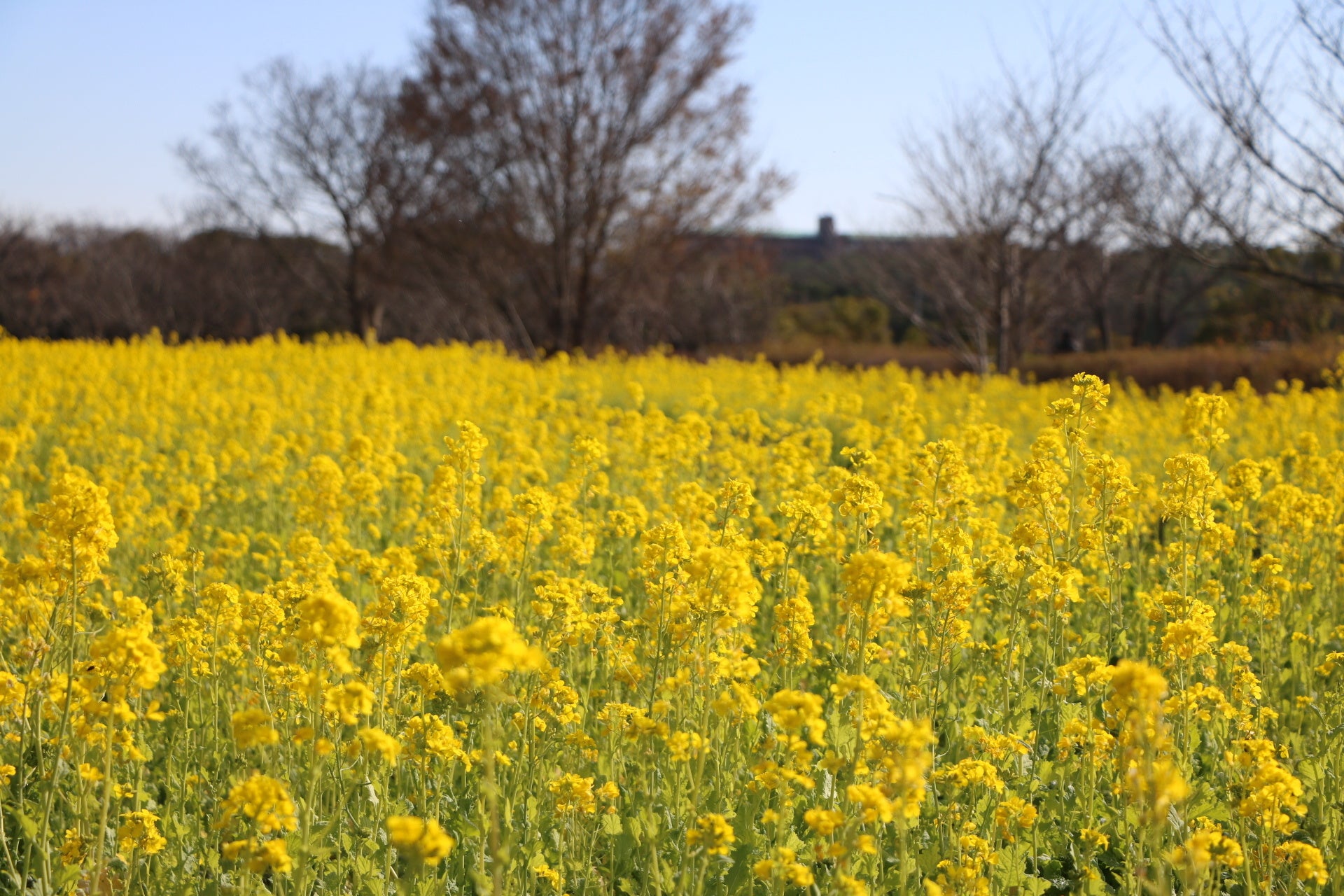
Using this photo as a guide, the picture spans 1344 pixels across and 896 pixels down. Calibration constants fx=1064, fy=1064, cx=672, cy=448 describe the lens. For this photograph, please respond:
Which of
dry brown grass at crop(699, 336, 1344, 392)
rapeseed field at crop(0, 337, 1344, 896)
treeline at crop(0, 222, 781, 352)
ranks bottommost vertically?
rapeseed field at crop(0, 337, 1344, 896)

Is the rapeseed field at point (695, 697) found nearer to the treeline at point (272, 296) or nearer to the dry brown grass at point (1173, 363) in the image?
Answer: the dry brown grass at point (1173, 363)

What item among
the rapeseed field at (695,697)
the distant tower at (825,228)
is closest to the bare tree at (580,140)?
the rapeseed field at (695,697)

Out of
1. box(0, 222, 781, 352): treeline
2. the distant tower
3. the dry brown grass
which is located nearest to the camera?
the dry brown grass

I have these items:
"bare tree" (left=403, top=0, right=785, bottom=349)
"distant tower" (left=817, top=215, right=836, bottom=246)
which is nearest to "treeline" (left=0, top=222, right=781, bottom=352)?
"bare tree" (left=403, top=0, right=785, bottom=349)

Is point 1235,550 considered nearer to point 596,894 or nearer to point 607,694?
→ point 607,694

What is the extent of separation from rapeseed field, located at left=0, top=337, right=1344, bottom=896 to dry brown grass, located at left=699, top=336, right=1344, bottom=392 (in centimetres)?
958

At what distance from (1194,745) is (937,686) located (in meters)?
0.89

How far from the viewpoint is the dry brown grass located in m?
14.7

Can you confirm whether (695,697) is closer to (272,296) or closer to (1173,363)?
(1173,363)

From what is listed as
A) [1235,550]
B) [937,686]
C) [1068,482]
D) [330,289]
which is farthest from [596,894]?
[330,289]

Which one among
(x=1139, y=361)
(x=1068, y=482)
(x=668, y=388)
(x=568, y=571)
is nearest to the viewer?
(x=1068, y=482)

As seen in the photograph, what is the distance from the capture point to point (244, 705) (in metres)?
3.29

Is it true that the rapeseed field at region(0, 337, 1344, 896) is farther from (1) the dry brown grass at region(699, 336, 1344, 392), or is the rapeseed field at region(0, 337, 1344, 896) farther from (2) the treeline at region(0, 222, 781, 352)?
(2) the treeline at region(0, 222, 781, 352)

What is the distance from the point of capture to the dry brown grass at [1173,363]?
14695 millimetres
